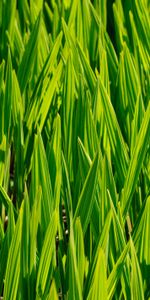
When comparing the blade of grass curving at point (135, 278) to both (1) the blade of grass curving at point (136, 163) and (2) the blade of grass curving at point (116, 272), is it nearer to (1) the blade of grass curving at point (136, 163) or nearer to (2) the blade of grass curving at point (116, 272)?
(2) the blade of grass curving at point (116, 272)

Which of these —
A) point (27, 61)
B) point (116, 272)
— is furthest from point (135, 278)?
point (27, 61)

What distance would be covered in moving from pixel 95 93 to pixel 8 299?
45 centimetres

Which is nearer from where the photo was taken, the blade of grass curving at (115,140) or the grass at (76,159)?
the grass at (76,159)

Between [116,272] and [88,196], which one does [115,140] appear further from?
[116,272]

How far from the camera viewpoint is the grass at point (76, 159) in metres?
1.08

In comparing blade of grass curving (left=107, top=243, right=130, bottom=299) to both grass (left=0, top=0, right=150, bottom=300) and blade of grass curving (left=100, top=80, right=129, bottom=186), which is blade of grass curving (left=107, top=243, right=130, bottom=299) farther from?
blade of grass curving (left=100, top=80, right=129, bottom=186)

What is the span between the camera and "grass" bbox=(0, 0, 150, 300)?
42.7 inches

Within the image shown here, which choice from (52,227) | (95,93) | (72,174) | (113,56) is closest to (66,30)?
(113,56)

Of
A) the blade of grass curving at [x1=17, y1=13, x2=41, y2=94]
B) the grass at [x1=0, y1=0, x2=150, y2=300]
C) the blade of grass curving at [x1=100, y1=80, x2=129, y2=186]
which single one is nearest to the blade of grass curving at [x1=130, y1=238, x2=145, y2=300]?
the grass at [x1=0, y1=0, x2=150, y2=300]

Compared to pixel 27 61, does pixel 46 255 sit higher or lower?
lower

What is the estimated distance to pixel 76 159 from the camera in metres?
1.35

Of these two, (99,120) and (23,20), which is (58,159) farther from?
(23,20)

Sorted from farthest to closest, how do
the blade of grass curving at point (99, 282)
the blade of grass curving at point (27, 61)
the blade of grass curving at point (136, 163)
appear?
the blade of grass curving at point (27, 61) < the blade of grass curving at point (136, 163) < the blade of grass curving at point (99, 282)

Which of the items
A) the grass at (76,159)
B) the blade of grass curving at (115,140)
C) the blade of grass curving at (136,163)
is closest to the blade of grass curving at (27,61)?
the grass at (76,159)
